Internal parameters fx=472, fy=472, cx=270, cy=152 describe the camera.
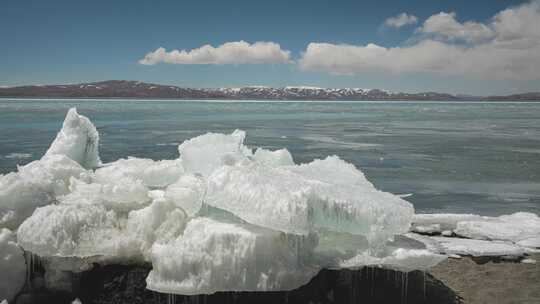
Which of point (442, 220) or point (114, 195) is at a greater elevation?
point (114, 195)

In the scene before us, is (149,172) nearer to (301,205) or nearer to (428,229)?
(301,205)

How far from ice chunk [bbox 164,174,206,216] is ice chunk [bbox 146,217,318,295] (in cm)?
44

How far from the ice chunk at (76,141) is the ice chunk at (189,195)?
269 cm

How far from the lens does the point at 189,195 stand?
4551 millimetres

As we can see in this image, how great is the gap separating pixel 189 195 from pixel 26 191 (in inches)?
65.5

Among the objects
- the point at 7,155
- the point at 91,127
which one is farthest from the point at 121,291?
the point at 7,155

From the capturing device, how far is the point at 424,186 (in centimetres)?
1005

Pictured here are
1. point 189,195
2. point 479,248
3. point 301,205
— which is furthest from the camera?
point 479,248

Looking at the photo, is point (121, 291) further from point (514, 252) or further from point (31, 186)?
point (514, 252)

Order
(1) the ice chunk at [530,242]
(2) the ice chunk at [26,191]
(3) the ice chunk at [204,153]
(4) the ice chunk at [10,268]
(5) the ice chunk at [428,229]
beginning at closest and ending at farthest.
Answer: (4) the ice chunk at [10,268], (2) the ice chunk at [26,191], (3) the ice chunk at [204,153], (1) the ice chunk at [530,242], (5) the ice chunk at [428,229]

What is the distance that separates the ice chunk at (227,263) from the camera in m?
3.98

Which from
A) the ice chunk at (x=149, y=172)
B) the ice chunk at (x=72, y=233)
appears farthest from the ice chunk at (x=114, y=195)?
the ice chunk at (x=149, y=172)

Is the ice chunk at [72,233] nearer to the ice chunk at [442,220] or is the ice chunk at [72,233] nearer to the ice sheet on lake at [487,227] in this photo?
the ice sheet on lake at [487,227]

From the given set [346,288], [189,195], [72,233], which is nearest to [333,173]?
[346,288]
